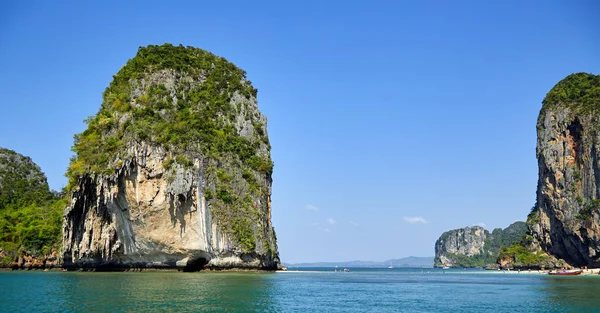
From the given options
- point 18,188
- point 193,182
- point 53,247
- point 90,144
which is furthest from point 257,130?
point 18,188

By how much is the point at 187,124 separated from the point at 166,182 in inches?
329

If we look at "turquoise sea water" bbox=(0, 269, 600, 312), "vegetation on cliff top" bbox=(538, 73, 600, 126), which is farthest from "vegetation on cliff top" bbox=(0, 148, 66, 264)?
"vegetation on cliff top" bbox=(538, 73, 600, 126)

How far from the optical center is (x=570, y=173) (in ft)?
A: 335

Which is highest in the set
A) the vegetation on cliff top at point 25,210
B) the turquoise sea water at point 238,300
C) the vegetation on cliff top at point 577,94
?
the vegetation on cliff top at point 577,94

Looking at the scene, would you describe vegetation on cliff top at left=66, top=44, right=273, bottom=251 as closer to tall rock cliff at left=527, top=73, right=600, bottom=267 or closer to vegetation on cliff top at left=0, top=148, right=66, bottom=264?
vegetation on cliff top at left=0, top=148, right=66, bottom=264

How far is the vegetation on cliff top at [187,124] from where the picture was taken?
207 feet

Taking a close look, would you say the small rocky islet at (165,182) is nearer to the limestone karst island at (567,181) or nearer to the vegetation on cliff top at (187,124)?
the vegetation on cliff top at (187,124)

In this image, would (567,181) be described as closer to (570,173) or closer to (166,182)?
(570,173)

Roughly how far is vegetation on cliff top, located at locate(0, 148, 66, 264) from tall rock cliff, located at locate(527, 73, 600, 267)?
281ft

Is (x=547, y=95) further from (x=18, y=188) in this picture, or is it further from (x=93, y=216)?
(x=18, y=188)

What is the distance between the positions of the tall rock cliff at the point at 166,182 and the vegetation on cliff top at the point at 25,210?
546 inches

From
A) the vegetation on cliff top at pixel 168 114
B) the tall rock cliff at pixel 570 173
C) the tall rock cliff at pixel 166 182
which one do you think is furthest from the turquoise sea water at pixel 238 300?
the tall rock cliff at pixel 570 173

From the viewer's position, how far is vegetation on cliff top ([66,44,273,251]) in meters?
63.2

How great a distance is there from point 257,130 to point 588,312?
52.2 metres
